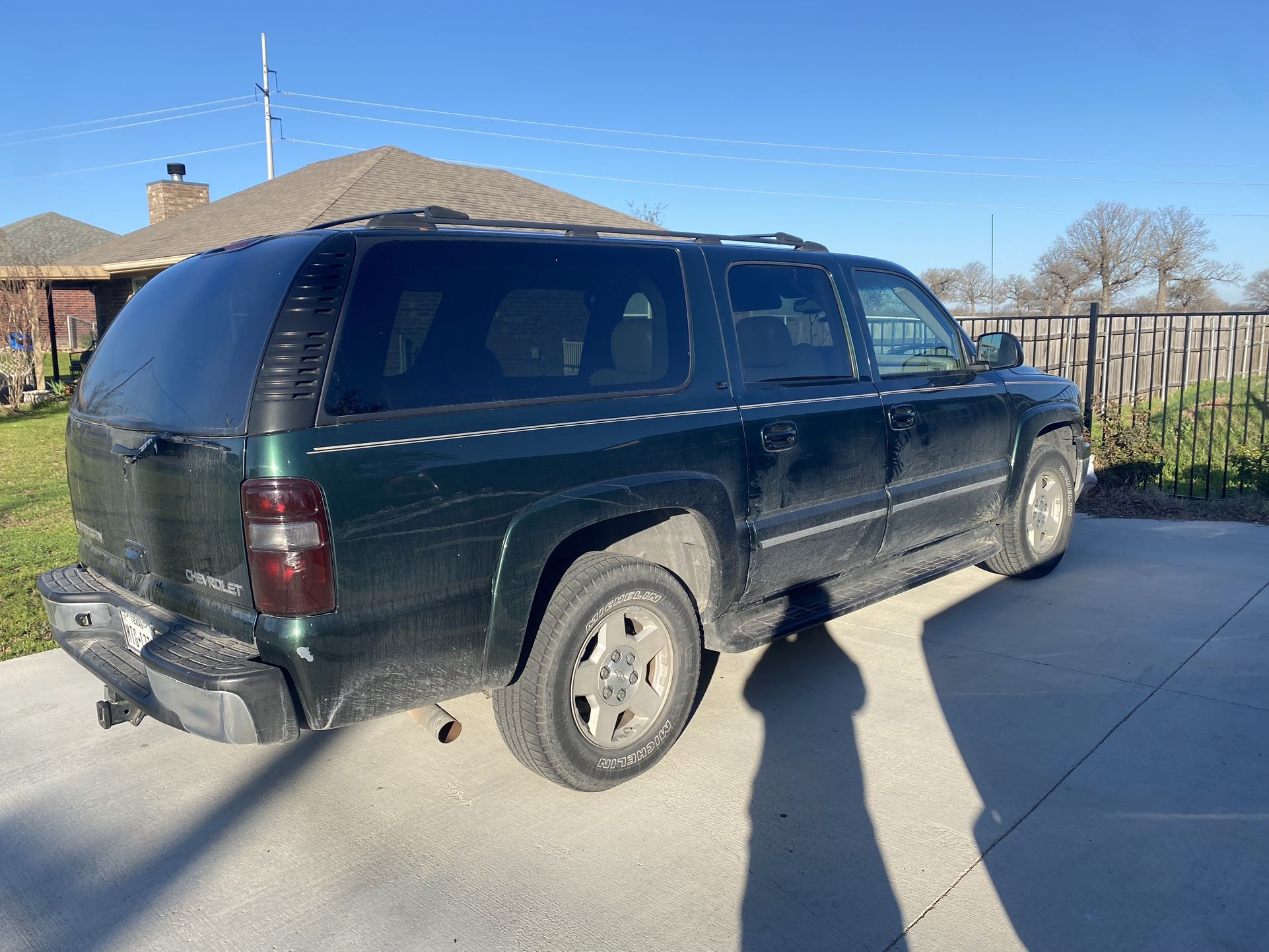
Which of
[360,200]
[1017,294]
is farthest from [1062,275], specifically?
[360,200]

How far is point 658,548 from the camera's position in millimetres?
3855

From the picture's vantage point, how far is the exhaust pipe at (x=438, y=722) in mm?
3264

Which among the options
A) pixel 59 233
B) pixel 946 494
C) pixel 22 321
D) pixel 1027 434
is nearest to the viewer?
pixel 946 494

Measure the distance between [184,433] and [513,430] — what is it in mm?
1008

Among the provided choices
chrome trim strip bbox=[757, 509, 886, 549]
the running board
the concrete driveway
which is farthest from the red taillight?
chrome trim strip bbox=[757, 509, 886, 549]

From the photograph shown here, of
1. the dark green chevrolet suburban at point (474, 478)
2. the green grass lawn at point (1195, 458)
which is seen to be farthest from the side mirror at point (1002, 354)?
the green grass lawn at point (1195, 458)

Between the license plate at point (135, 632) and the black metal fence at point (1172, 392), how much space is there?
289 inches

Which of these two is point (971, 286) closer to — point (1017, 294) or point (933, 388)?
point (1017, 294)

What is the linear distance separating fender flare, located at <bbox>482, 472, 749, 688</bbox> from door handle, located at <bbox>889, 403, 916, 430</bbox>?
129 centimetres

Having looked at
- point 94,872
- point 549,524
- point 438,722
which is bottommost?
point 94,872

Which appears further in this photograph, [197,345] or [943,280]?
[943,280]

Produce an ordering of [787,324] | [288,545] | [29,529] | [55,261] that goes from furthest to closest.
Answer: [55,261]
[29,529]
[787,324]
[288,545]

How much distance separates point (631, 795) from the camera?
3566 mm

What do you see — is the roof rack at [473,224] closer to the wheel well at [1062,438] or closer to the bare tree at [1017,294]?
the wheel well at [1062,438]
